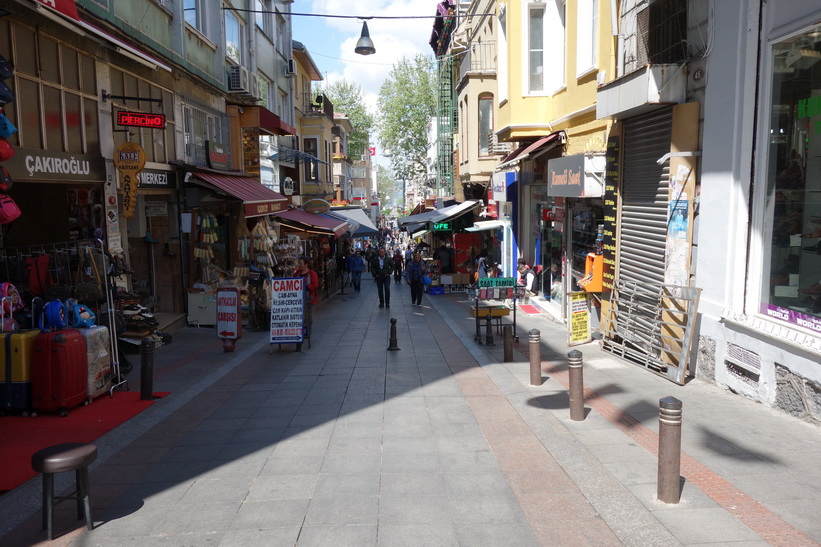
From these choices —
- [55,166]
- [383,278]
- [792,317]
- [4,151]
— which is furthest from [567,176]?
[4,151]

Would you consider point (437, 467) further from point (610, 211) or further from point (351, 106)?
point (351, 106)

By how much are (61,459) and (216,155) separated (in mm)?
14967

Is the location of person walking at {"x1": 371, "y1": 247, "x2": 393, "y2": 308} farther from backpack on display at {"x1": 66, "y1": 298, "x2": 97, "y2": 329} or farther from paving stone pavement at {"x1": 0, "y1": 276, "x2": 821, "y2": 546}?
backpack on display at {"x1": 66, "y1": 298, "x2": 97, "y2": 329}

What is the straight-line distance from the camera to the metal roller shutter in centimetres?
1027

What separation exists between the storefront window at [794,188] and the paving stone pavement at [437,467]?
4.58 feet

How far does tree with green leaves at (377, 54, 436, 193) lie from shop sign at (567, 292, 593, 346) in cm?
4005

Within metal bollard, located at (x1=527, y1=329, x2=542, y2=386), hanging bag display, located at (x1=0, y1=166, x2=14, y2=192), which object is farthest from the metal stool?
metal bollard, located at (x1=527, y1=329, x2=542, y2=386)

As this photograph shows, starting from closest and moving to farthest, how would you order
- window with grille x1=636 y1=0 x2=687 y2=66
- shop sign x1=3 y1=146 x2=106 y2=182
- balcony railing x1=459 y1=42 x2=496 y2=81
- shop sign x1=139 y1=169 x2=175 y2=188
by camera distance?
window with grille x1=636 y1=0 x2=687 y2=66 → shop sign x1=3 y1=146 x2=106 y2=182 → shop sign x1=139 y1=169 x2=175 y2=188 → balcony railing x1=459 y1=42 x2=496 y2=81

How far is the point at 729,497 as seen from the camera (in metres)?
5.38

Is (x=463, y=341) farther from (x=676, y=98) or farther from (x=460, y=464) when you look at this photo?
(x=460, y=464)

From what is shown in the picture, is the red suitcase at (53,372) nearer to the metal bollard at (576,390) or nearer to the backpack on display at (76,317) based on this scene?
the backpack on display at (76,317)

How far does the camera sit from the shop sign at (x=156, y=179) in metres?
14.1

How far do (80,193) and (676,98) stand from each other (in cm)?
1063

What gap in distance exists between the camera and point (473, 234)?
28.3 meters
